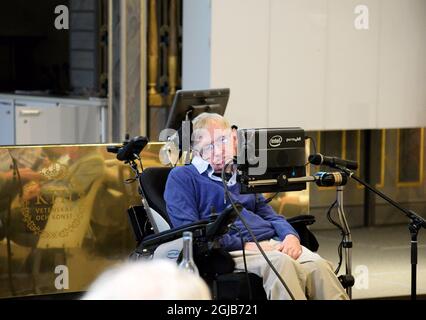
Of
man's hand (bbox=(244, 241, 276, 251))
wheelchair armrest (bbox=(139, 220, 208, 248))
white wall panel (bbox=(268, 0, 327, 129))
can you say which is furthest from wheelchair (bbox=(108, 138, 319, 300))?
white wall panel (bbox=(268, 0, 327, 129))

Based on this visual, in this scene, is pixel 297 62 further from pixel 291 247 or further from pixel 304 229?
pixel 291 247

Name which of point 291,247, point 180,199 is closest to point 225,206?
point 180,199

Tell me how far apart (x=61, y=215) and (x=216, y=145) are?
3.63ft

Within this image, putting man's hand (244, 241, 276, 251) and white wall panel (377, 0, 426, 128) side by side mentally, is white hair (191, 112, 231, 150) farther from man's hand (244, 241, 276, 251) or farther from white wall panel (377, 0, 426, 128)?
white wall panel (377, 0, 426, 128)

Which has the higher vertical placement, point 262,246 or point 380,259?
point 262,246

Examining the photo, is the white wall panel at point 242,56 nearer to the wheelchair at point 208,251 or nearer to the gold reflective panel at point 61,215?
the gold reflective panel at point 61,215

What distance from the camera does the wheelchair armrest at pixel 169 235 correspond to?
3.33m

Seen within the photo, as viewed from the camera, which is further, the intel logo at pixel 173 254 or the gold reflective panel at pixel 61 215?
the gold reflective panel at pixel 61 215

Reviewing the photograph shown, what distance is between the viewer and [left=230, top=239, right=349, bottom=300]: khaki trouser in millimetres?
3355

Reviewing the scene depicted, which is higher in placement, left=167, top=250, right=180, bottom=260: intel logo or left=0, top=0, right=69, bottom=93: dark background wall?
left=0, top=0, right=69, bottom=93: dark background wall

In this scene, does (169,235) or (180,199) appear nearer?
(169,235)

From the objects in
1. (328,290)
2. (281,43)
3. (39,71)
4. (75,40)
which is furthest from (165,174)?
(39,71)

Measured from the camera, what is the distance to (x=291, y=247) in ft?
11.9

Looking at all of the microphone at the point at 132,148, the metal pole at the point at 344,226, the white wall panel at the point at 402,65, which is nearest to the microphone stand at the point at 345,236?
the metal pole at the point at 344,226
